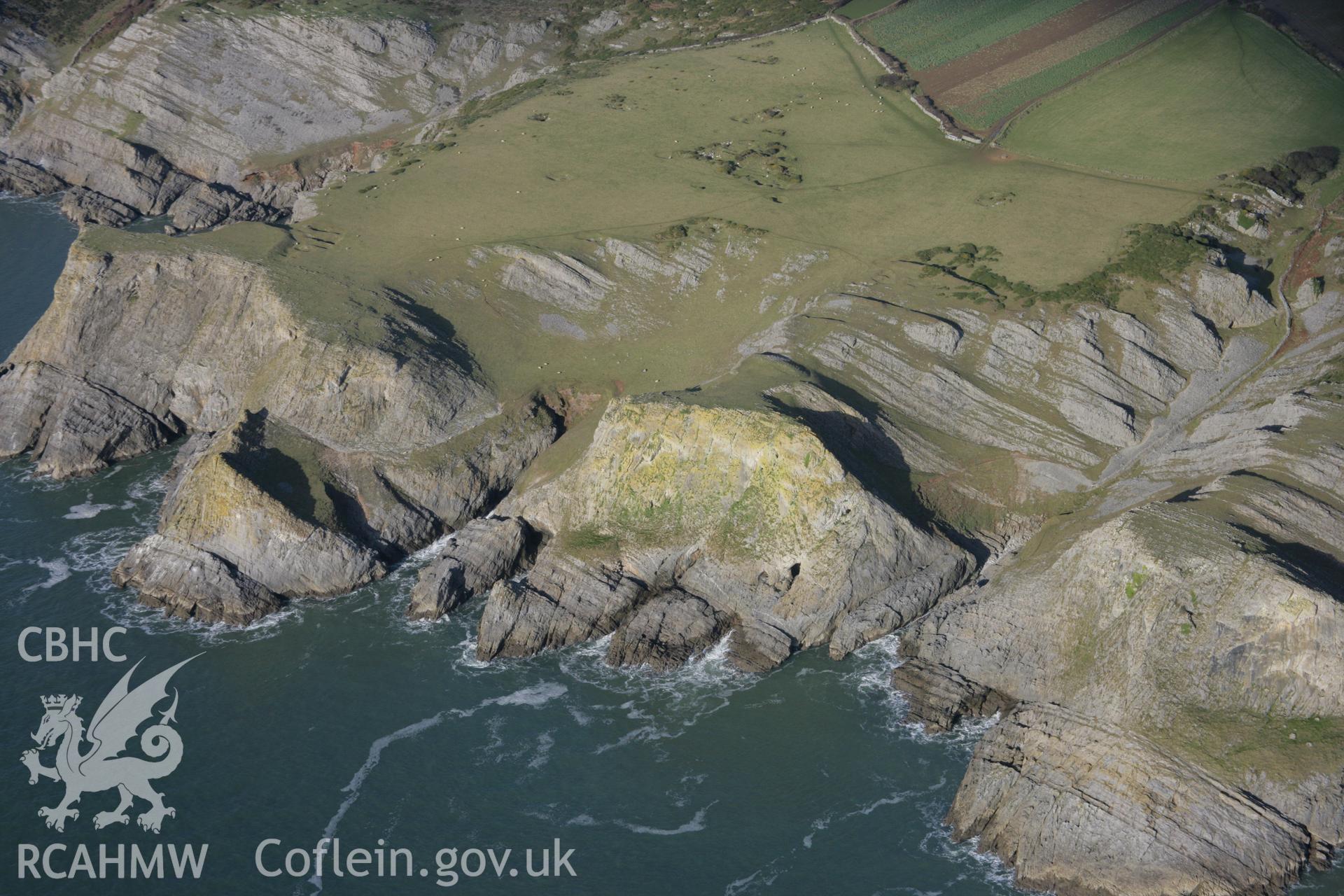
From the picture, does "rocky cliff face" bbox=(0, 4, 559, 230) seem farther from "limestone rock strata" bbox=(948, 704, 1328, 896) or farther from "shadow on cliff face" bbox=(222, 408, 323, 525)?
"limestone rock strata" bbox=(948, 704, 1328, 896)

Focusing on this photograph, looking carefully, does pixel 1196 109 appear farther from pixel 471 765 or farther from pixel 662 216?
pixel 471 765

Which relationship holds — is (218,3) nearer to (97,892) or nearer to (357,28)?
(357,28)

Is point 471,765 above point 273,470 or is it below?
below

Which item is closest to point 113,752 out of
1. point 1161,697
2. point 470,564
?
point 470,564

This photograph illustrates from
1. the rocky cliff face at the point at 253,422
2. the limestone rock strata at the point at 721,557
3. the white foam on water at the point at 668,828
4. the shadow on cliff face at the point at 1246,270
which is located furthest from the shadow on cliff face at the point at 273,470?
the shadow on cliff face at the point at 1246,270

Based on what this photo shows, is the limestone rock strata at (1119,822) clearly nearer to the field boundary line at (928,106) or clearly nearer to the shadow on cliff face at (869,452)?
the shadow on cliff face at (869,452)

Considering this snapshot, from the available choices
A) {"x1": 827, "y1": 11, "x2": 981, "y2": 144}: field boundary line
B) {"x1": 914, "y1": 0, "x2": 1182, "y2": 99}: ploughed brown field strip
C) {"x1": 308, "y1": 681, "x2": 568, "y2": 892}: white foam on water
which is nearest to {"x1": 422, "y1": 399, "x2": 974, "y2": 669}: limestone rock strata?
{"x1": 308, "y1": 681, "x2": 568, "y2": 892}: white foam on water
